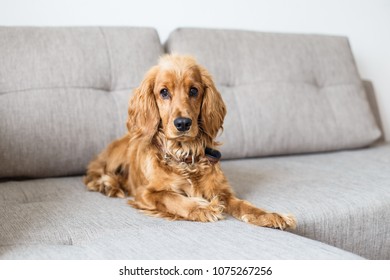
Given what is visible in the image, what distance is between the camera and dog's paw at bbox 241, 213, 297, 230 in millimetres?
1523

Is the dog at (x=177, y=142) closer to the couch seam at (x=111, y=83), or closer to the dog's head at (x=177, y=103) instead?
the dog's head at (x=177, y=103)

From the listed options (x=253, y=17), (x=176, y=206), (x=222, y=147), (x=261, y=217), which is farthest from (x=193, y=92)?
(x=253, y=17)

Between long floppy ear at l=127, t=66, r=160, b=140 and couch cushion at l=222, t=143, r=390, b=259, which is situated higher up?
long floppy ear at l=127, t=66, r=160, b=140

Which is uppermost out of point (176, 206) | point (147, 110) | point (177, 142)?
point (147, 110)

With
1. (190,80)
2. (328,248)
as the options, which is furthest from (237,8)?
(328,248)

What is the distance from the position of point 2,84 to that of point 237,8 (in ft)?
5.87

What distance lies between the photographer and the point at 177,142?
6.05 feet

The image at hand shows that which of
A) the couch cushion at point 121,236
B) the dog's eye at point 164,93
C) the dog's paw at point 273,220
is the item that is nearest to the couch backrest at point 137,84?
the couch cushion at point 121,236

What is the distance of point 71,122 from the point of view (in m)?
2.26

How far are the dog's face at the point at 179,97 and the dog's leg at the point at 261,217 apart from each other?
34 cm

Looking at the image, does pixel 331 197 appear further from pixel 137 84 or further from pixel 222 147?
pixel 137 84

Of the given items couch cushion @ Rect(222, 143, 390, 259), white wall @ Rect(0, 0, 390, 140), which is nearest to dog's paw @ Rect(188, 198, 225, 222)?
couch cushion @ Rect(222, 143, 390, 259)

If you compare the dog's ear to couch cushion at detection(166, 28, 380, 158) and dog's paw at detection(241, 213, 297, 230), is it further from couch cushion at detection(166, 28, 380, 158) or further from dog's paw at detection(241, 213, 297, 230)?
couch cushion at detection(166, 28, 380, 158)

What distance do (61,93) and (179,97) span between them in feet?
2.69
